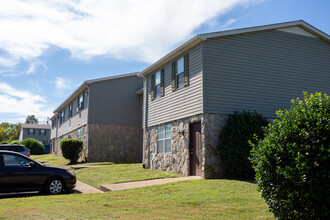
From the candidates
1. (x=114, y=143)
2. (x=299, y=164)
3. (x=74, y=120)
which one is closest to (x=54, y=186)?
(x=299, y=164)

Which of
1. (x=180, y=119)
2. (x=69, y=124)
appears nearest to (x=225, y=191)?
(x=180, y=119)

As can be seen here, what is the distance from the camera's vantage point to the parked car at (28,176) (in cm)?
1011

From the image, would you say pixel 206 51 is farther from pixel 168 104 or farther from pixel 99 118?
pixel 99 118

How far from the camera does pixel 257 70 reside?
47.1ft

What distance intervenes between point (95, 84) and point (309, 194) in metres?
21.1

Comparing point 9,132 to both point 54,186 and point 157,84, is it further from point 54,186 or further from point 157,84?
point 54,186

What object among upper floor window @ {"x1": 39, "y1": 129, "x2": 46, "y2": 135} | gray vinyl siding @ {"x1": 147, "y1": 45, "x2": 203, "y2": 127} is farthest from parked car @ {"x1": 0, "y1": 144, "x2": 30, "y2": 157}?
upper floor window @ {"x1": 39, "y1": 129, "x2": 46, "y2": 135}

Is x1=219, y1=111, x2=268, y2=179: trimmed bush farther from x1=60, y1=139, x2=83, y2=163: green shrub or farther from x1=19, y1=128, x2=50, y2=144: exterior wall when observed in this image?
x1=19, y1=128, x2=50, y2=144: exterior wall

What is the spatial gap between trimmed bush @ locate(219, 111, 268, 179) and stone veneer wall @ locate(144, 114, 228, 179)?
1.03ft

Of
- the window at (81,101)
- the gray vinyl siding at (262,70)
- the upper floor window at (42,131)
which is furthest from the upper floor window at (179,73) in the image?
the upper floor window at (42,131)

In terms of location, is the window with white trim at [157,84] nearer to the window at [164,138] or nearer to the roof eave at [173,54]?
the roof eave at [173,54]

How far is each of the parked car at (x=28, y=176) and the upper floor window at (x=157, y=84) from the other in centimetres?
753

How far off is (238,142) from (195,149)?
214cm

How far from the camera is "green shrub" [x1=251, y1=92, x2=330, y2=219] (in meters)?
5.51
